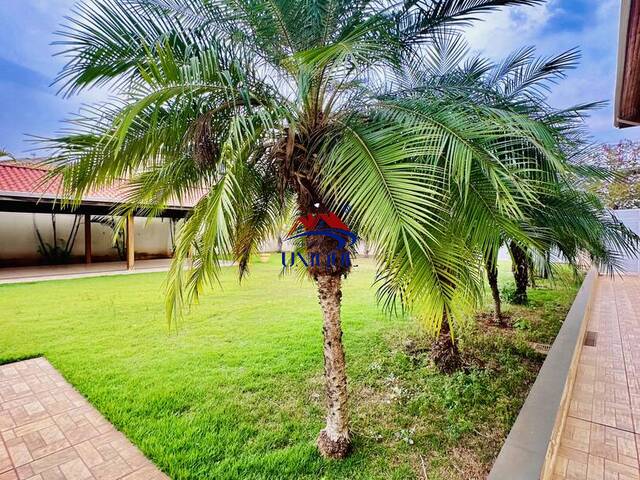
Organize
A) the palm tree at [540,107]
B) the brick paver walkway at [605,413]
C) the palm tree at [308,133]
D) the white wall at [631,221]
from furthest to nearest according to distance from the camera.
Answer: the white wall at [631,221] < the palm tree at [540,107] < the brick paver walkway at [605,413] < the palm tree at [308,133]

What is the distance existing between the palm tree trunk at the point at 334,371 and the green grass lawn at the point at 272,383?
0.16 metres

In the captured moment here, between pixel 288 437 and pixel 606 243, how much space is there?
526 cm

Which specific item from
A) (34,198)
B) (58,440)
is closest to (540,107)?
(58,440)

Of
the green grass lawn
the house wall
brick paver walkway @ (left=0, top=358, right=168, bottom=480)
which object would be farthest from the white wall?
the house wall

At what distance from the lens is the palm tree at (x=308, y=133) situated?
1.95 metres

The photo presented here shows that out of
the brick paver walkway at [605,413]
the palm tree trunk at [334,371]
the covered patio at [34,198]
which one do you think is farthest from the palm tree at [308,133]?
the covered patio at [34,198]

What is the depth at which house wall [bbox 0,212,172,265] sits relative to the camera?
1347cm

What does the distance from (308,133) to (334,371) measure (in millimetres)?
2090

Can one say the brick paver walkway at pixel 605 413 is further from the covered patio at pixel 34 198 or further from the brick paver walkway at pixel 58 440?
the covered patio at pixel 34 198

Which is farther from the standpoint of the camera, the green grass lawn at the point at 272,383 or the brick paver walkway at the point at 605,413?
the green grass lawn at the point at 272,383

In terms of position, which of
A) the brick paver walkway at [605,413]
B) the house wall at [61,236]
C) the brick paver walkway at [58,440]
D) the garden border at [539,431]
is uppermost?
the house wall at [61,236]

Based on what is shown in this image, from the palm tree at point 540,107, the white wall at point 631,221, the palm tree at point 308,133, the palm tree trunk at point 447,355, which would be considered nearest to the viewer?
the palm tree at point 308,133

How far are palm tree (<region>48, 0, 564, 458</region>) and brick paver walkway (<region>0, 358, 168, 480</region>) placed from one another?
1534 mm

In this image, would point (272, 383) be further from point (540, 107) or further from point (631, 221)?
point (631, 221)
